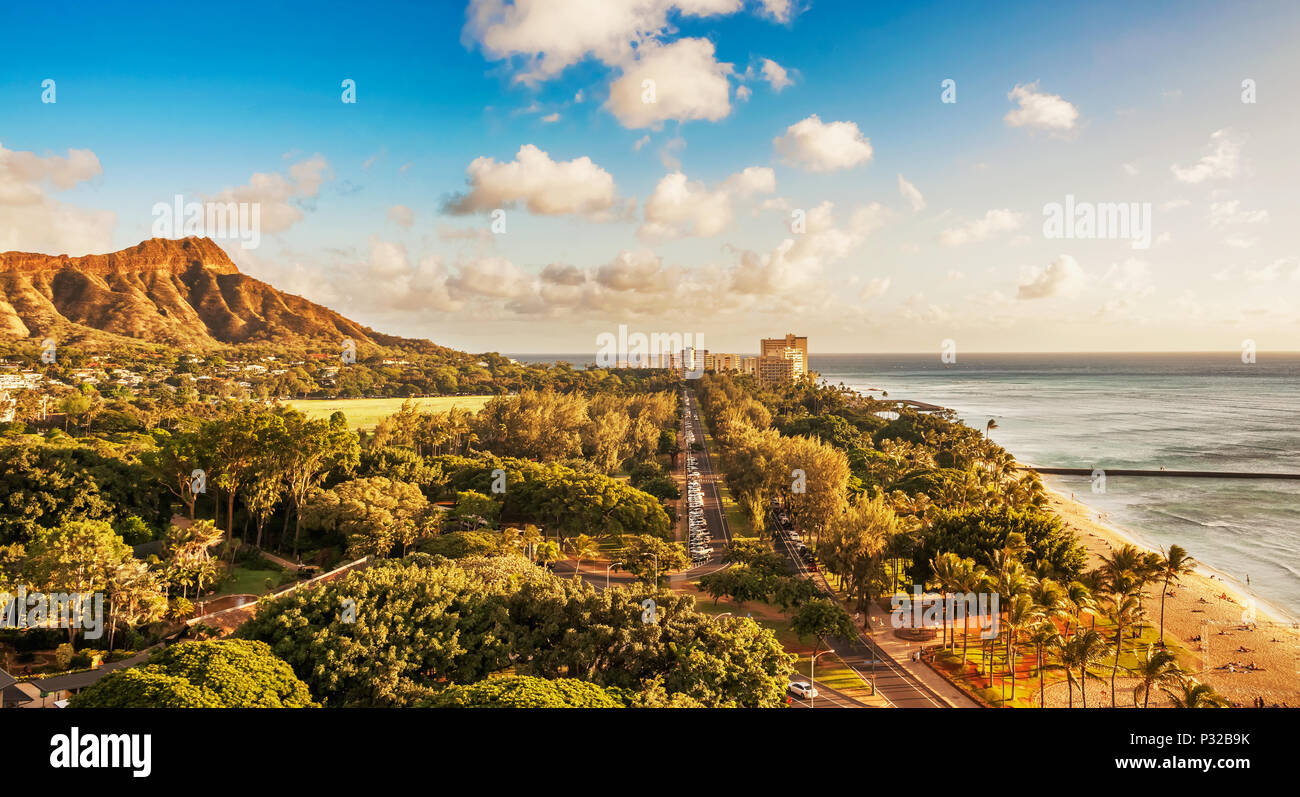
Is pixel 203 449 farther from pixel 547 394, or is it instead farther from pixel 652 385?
pixel 652 385

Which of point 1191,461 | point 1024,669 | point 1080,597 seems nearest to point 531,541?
point 1024,669

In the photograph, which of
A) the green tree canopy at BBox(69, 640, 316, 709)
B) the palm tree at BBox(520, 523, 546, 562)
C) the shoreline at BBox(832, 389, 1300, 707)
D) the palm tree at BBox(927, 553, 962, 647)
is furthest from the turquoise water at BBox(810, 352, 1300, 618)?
the green tree canopy at BBox(69, 640, 316, 709)

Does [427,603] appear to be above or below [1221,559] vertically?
above

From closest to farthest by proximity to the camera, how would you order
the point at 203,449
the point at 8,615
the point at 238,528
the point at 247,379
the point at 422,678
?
1. the point at 422,678
2. the point at 8,615
3. the point at 203,449
4. the point at 238,528
5. the point at 247,379

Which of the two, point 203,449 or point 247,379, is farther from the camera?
point 247,379

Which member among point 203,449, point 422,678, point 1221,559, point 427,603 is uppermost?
point 203,449

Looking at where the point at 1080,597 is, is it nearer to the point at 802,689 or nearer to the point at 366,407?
the point at 802,689
